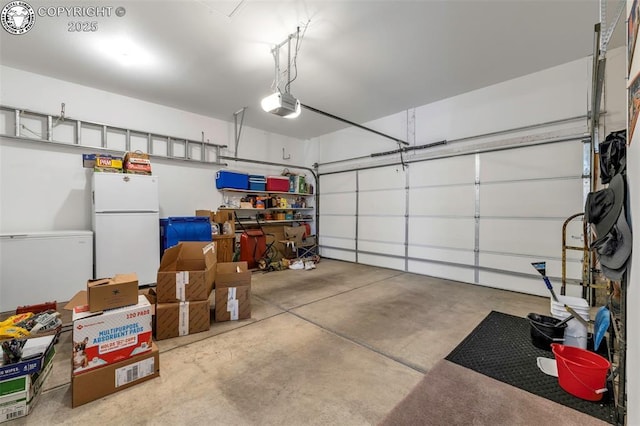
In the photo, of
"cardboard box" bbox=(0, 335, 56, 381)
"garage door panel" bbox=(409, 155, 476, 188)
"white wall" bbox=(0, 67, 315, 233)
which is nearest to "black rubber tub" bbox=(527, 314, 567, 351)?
"garage door panel" bbox=(409, 155, 476, 188)

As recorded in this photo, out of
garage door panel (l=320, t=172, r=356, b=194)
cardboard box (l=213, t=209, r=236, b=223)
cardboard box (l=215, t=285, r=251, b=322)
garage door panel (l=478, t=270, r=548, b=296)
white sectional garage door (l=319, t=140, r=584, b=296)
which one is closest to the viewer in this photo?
cardboard box (l=215, t=285, r=251, b=322)

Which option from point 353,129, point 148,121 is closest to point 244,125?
→ point 148,121

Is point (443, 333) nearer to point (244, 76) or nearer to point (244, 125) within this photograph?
point (244, 76)

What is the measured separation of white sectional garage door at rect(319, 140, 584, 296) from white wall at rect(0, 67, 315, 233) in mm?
3797

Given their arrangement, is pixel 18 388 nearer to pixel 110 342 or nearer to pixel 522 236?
pixel 110 342

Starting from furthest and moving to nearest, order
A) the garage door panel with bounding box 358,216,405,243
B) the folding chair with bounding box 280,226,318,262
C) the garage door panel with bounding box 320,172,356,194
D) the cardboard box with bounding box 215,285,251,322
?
the garage door panel with bounding box 320,172,356,194, the folding chair with bounding box 280,226,318,262, the garage door panel with bounding box 358,216,405,243, the cardboard box with bounding box 215,285,251,322

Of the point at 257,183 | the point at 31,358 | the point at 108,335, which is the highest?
the point at 257,183

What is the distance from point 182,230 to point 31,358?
110 inches

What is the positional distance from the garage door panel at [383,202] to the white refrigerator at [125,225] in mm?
4325

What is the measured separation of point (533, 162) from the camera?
4012mm

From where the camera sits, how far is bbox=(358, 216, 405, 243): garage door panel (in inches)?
224

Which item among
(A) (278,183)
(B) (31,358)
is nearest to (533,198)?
(A) (278,183)

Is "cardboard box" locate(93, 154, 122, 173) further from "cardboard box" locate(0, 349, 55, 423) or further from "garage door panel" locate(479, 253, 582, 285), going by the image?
"garage door panel" locate(479, 253, 582, 285)

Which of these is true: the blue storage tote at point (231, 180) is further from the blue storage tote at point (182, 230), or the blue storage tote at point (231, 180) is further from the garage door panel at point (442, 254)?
the garage door panel at point (442, 254)
